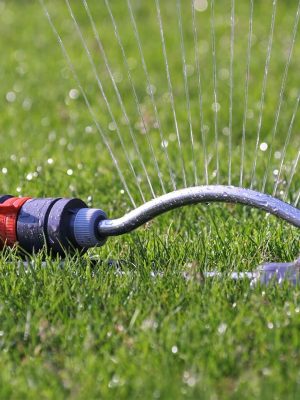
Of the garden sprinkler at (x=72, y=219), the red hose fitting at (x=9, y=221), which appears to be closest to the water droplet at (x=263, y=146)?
the garden sprinkler at (x=72, y=219)

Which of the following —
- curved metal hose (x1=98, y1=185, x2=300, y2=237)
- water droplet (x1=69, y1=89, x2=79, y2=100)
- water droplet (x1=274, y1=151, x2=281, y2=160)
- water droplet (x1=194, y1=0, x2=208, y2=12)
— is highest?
water droplet (x1=194, y1=0, x2=208, y2=12)

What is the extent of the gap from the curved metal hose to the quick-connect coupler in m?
0.05

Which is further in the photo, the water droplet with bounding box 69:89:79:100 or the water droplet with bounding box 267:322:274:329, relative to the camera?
the water droplet with bounding box 69:89:79:100

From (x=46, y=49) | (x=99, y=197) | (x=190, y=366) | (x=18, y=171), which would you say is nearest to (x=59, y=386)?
(x=190, y=366)

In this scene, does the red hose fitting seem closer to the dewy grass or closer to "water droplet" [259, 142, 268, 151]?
the dewy grass

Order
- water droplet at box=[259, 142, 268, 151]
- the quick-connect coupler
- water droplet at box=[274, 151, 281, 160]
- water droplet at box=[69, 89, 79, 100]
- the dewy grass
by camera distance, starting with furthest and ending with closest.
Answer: water droplet at box=[69, 89, 79, 100]
water droplet at box=[274, 151, 281, 160]
water droplet at box=[259, 142, 268, 151]
the quick-connect coupler
the dewy grass

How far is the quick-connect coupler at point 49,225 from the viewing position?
8.84 ft

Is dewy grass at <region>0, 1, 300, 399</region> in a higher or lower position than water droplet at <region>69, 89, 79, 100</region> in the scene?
lower

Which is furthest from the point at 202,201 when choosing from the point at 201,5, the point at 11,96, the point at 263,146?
the point at 201,5

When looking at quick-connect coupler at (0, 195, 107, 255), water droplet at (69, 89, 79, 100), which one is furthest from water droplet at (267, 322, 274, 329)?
water droplet at (69, 89, 79, 100)

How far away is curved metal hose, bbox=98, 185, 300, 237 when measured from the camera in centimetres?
258

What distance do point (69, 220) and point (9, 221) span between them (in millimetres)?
183

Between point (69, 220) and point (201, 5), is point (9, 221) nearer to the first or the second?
point (69, 220)

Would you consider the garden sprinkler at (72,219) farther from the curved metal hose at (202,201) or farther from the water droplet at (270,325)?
the water droplet at (270,325)
